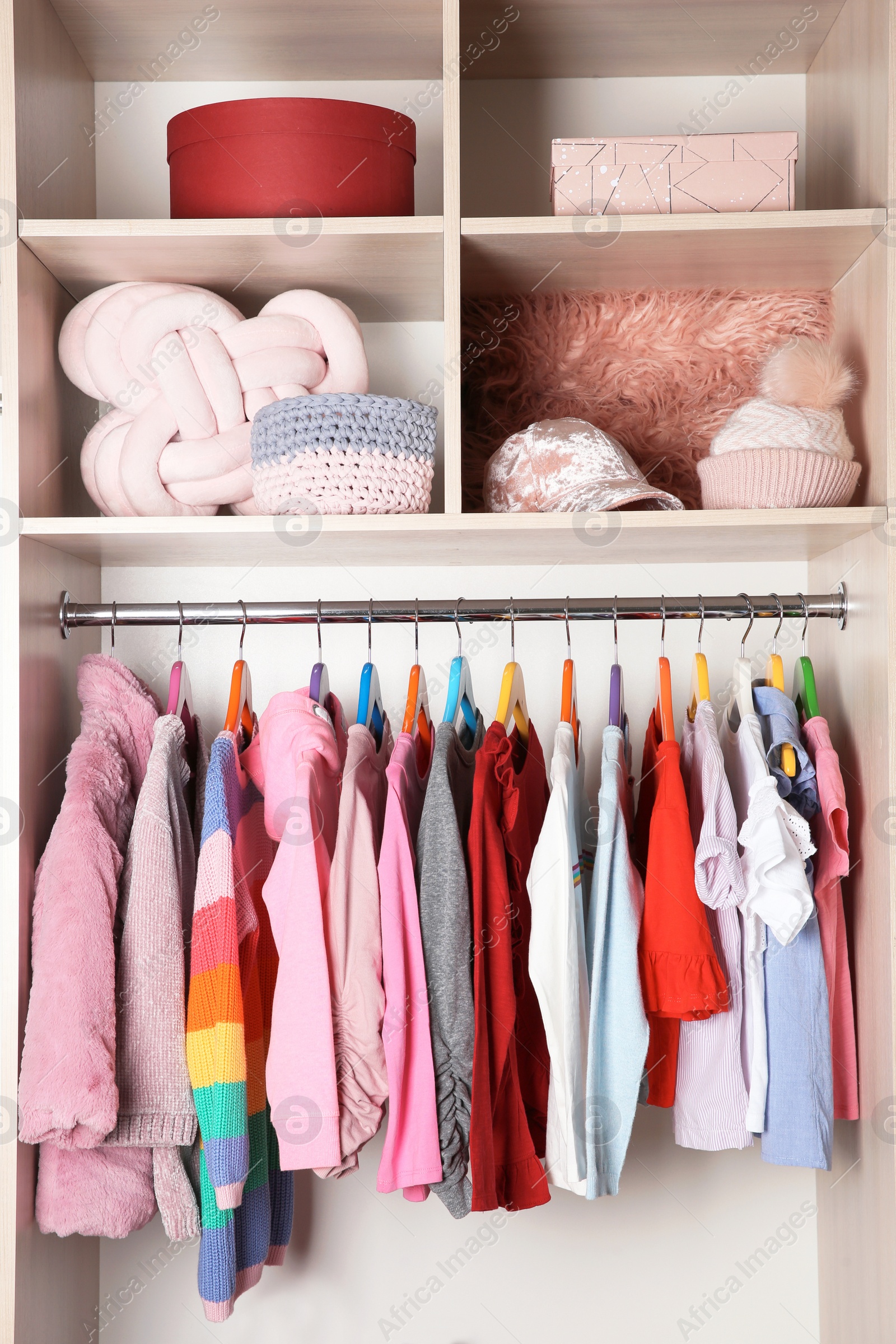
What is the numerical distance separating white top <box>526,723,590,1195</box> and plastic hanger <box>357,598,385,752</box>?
319 mm

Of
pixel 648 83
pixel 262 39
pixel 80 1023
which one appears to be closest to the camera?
pixel 80 1023

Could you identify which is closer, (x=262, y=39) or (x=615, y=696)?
(x=615, y=696)

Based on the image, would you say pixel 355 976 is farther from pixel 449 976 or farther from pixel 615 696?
pixel 615 696

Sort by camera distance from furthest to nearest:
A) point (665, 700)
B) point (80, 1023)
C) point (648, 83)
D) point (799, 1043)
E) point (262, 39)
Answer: point (648, 83), point (262, 39), point (665, 700), point (799, 1043), point (80, 1023)

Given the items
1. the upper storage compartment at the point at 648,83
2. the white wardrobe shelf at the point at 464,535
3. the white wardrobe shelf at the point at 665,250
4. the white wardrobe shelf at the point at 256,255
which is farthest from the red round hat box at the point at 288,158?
the white wardrobe shelf at the point at 464,535

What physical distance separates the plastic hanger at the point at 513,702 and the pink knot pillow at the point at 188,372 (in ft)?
1.55

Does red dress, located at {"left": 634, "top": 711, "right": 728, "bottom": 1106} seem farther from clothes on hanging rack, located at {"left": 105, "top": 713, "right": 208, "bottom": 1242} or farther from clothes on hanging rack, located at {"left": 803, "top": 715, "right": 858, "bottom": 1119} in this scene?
clothes on hanging rack, located at {"left": 105, "top": 713, "right": 208, "bottom": 1242}

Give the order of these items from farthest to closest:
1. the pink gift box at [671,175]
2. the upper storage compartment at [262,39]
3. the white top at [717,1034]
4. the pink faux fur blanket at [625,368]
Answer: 1. the pink faux fur blanket at [625,368]
2. the upper storage compartment at [262,39]
3. the pink gift box at [671,175]
4. the white top at [717,1034]

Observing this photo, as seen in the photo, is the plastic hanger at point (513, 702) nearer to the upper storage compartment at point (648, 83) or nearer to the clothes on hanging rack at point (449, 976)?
the clothes on hanging rack at point (449, 976)

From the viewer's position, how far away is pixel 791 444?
4.62 feet

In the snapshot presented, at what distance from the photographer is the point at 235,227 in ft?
4.61

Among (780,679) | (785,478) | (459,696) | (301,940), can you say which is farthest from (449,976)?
(785,478)

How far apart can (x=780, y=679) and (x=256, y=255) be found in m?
0.99

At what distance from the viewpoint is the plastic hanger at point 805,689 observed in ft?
4.96
